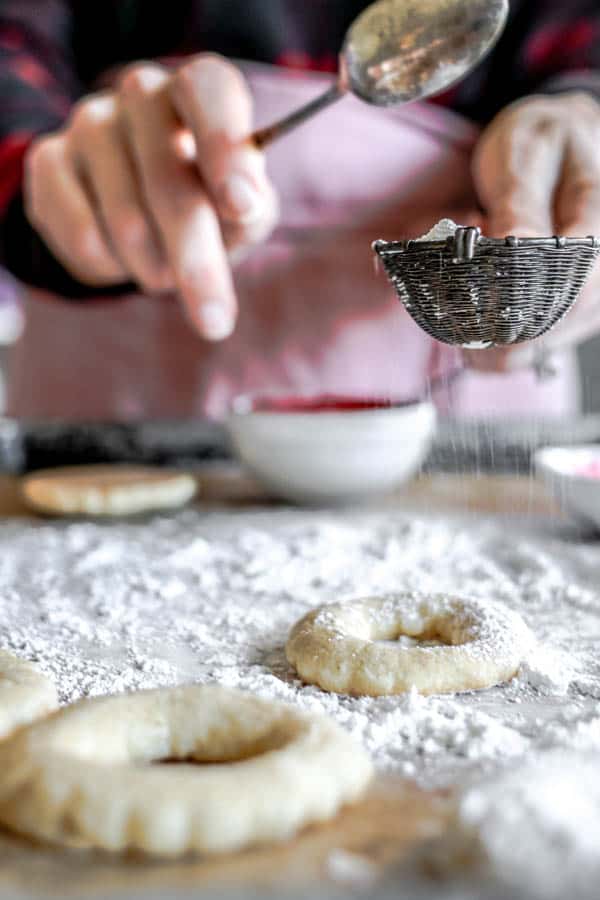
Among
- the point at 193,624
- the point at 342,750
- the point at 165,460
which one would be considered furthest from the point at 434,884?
the point at 165,460

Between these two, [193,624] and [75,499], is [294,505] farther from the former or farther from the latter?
[193,624]

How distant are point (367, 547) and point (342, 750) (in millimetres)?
594

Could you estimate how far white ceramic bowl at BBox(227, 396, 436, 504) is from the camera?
127 centimetres

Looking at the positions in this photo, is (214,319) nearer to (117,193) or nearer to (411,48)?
(117,193)

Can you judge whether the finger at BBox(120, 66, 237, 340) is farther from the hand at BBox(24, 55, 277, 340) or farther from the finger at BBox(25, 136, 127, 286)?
the finger at BBox(25, 136, 127, 286)

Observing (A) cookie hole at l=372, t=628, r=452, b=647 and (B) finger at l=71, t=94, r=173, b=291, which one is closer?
(A) cookie hole at l=372, t=628, r=452, b=647

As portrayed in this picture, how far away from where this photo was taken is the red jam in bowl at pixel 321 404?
1.35m

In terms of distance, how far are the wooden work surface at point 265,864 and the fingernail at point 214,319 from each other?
0.66 m

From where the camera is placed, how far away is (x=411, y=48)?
84 cm

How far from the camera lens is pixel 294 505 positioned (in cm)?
139

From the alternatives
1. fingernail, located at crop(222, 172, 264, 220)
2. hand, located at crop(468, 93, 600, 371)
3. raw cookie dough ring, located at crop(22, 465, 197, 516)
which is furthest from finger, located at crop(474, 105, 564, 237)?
raw cookie dough ring, located at crop(22, 465, 197, 516)

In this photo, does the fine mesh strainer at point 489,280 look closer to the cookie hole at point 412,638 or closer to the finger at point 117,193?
the cookie hole at point 412,638

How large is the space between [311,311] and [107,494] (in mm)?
521

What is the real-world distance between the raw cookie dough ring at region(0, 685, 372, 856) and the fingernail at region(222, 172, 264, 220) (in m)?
0.57
